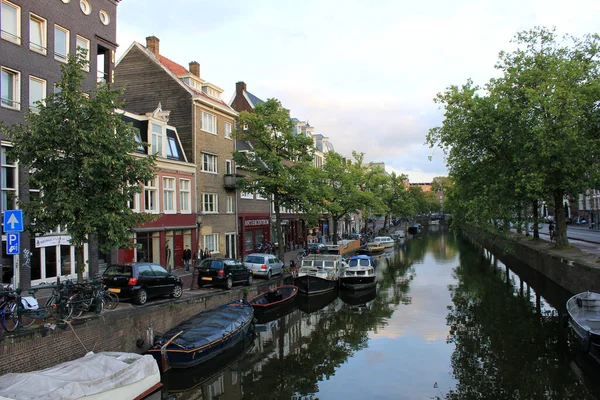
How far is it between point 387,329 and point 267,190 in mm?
14064

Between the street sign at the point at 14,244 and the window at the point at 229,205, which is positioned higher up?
the window at the point at 229,205

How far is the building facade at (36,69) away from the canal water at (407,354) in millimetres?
10512

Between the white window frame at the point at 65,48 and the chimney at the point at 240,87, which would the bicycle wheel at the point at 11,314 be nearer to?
the white window frame at the point at 65,48

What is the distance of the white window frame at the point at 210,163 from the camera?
36.3 metres

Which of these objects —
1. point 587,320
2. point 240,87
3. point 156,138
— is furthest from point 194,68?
point 587,320

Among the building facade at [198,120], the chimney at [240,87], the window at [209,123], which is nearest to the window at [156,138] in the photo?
the building facade at [198,120]

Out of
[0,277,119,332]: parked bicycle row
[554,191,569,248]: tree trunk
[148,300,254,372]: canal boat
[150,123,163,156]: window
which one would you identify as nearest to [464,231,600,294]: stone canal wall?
[554,191,569,248]: tree trunk

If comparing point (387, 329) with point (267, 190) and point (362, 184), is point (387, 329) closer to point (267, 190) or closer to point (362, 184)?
point (267, 190)

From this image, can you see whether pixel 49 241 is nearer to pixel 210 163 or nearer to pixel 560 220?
pixel 210 163

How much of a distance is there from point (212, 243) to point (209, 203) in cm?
321

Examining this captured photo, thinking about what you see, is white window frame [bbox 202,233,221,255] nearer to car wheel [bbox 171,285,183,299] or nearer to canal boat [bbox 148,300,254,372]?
car wheel [bbox 171,285,183,299]

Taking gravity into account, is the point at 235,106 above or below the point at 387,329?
above

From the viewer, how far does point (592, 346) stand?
52.9ft

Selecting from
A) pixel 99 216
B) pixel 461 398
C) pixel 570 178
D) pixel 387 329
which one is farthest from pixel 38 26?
pixel 570 178
